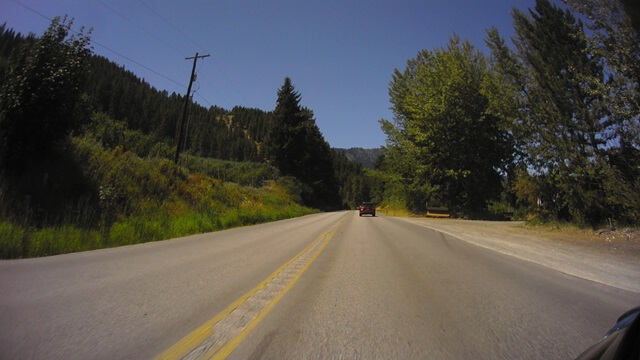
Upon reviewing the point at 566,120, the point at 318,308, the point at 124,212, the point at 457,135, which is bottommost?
the point at 124,212

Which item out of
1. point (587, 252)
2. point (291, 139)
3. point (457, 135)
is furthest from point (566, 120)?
point (291, 139)

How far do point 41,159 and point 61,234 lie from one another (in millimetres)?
5244

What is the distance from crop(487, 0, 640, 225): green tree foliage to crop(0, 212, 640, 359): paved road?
8.73 meters

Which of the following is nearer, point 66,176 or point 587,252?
point 587,252

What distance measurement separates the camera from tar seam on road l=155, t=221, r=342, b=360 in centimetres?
361

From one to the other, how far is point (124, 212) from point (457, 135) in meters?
27.7

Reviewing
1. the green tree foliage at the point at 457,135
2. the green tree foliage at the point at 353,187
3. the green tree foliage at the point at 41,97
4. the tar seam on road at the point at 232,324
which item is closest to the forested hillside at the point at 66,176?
the green tree foliage at the point at 41,97

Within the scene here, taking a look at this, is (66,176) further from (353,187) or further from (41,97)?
(353,187)

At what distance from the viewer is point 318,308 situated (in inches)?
205

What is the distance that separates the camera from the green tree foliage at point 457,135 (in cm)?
3338

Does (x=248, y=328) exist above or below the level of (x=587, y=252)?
below

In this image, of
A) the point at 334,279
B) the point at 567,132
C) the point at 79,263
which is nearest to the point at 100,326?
the point at 334,279

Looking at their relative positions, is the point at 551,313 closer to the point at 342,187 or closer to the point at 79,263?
the point at 79,263

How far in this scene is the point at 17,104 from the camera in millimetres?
12680
